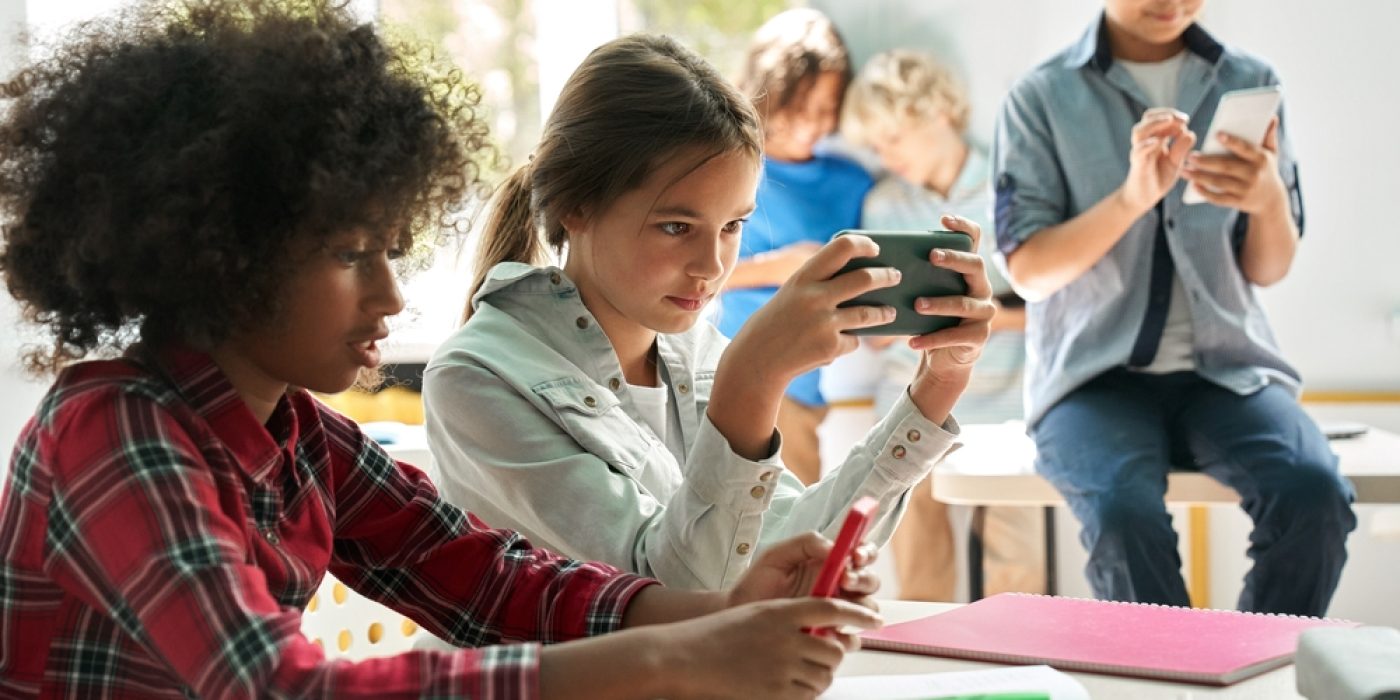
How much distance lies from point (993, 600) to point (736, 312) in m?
2.16

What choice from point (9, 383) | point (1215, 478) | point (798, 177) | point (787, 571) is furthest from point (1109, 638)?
point (798, 177)

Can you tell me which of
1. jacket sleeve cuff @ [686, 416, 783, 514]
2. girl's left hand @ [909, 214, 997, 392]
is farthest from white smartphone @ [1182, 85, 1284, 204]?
jacket sleeve cuff @ [686, 416, 783, 514]

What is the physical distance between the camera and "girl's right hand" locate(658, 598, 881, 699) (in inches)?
29.6

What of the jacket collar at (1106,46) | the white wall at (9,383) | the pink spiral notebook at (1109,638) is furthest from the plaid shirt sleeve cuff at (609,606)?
the jacket collar at (1106,46)

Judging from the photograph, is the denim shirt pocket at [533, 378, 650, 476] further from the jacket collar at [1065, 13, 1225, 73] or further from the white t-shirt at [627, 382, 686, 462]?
the jacket collar at [1065, 13, 1225, 73]

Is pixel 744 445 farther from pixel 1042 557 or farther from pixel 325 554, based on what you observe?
pixel 1042 557

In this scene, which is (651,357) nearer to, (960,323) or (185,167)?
(960,323)

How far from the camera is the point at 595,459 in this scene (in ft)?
3.94

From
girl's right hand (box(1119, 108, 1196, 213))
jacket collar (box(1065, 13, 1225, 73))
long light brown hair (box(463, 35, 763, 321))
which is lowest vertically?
long light brown hair (box(463, 35, 763, 321))

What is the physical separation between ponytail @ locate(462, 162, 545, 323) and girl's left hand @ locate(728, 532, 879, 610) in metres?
0.55

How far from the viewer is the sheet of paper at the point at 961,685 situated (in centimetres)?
86

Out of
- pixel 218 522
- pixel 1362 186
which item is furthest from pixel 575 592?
pixel 1362 186

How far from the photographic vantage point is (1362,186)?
9.91 ft

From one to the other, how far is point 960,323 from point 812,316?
165mm
